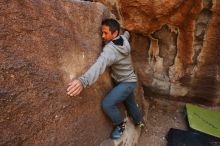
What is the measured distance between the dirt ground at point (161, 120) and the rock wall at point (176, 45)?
0.35ft

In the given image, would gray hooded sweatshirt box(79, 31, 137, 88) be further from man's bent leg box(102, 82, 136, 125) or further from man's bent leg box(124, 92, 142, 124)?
man's bent leg box(124, 92, 142, 124)

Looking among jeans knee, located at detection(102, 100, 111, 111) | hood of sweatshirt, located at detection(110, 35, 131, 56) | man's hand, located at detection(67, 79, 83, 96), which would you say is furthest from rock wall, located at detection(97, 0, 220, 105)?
man's hand, located at detection(67, 79, 83, 96)

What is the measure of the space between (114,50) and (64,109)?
0.57m

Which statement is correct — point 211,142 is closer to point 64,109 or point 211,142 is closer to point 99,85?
point 99,85

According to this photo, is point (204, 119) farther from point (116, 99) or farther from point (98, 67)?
point (98, 67)

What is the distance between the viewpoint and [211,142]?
2689 mm

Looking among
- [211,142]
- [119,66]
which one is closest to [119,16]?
[119,66]

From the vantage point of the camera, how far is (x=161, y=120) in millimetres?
3117

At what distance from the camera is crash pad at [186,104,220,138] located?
9.39ft

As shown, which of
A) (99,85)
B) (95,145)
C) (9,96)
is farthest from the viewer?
(99,85)

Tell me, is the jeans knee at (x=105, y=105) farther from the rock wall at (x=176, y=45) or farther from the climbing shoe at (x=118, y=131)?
the rock wall at (x=176, y=45)

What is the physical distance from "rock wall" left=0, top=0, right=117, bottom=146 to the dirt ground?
32.9 inches

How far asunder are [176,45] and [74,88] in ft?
5.00

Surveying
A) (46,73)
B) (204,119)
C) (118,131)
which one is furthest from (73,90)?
(204,119)
